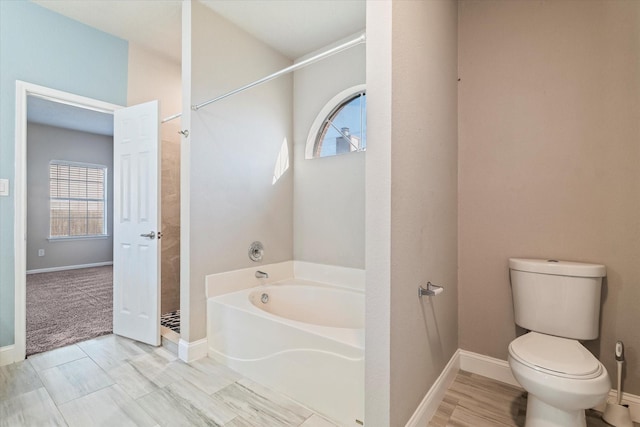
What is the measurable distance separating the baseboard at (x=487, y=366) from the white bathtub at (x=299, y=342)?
74 cm

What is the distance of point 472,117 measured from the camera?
1979 mm

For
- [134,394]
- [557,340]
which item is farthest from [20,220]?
[557,340]

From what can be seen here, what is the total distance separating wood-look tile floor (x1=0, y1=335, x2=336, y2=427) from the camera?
1.53 metres

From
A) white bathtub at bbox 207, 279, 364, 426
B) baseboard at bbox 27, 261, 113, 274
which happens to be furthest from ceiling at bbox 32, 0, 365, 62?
baseboard at bbox 27, 261, 113, 274

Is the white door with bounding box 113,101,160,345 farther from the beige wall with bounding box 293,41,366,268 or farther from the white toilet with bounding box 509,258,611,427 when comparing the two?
the white toilet with bounding box 509,258,611,427

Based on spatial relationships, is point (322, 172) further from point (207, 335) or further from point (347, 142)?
point (207, 335)

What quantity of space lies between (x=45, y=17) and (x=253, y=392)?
123 inches

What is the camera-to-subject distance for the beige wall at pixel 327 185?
8.21 feet

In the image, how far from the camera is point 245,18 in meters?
2.35

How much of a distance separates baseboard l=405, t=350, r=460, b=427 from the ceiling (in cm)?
258

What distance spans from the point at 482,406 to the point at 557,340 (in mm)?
538

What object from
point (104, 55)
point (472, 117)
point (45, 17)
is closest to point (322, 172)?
point (472, 117)

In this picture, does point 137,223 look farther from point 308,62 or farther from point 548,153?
point 548,153

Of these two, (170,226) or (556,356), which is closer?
(556,356)
